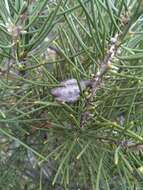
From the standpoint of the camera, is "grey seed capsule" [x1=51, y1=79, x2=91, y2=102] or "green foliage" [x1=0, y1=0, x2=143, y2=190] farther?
"grey seed capsule" [x1=51, y1=79, x2=91, y2=102]

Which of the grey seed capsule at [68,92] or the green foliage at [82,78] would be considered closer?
the green foliage at [82,78]

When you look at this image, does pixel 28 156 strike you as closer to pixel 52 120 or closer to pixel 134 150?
pixel 52 120

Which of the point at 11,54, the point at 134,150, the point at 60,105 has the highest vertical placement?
the point at 11,54

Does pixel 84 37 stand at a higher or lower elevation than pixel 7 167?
higher

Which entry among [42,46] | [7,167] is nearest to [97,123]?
[42,46]

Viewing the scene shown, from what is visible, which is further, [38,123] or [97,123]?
[38,123]

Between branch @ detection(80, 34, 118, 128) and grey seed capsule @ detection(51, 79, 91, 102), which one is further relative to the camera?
grey seed capsule @ detection(51, 79, 91, 102)

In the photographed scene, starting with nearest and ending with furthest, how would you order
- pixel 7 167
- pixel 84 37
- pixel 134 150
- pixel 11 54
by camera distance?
pixel 11 54
pixel 134 150
pixel 84 37
pixel 7 167

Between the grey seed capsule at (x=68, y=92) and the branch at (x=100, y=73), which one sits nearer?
the branch at (x=100, y=73)
